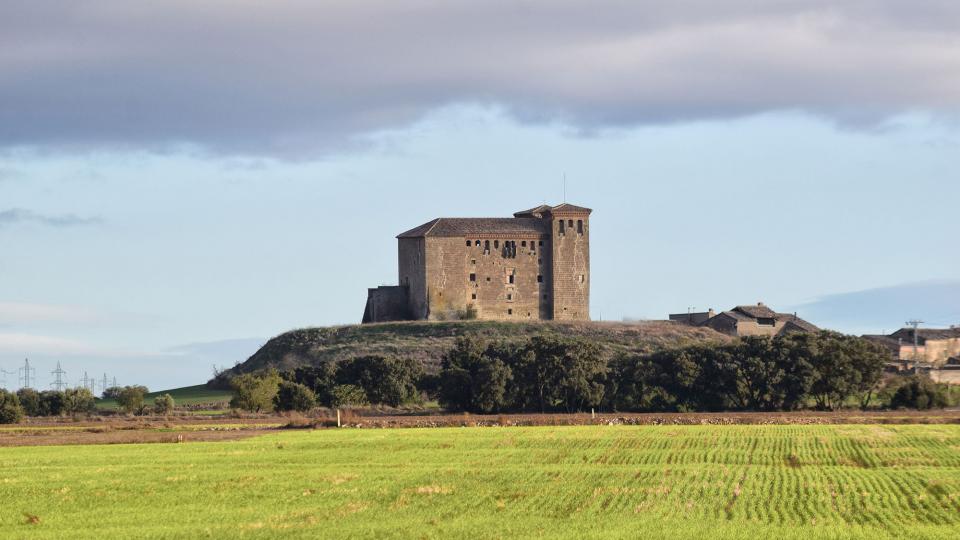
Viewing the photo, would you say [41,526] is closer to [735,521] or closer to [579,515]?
[579,515]

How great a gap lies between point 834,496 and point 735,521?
5256 millimetres

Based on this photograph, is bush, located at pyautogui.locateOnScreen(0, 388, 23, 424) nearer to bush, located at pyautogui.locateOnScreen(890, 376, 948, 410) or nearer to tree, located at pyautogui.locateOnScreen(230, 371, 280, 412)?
tree, located at pyautogui.locateOnScreen(230, 371, 280, 412)

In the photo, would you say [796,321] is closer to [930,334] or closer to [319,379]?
[930,334]

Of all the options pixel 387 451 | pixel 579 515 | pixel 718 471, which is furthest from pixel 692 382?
pixel 579 515

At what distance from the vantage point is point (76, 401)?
8762 centimetres

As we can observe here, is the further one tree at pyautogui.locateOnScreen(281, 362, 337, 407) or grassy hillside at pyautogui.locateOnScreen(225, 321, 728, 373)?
grassy hillside at pyautogui.locateOnScreen(225, 321, 728, 373)

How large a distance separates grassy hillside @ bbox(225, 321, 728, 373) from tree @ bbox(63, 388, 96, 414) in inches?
879

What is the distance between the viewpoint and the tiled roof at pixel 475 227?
373ft

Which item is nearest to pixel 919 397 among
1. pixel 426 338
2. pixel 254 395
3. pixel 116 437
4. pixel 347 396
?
pixel 347 396

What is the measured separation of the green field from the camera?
29328 millimetres

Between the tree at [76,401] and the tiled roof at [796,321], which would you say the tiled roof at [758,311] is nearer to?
the tiled roof at [796,321]

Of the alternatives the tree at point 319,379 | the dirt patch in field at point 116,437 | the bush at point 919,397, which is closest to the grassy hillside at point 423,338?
the tree at point 319,379

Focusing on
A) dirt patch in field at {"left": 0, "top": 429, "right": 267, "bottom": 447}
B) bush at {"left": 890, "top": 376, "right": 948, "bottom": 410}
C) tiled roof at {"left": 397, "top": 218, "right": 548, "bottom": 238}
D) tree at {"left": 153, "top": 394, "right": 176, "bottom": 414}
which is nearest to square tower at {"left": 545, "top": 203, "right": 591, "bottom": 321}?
tiled roof at {"left": 397, "top": 218, "right": 548, "bottom": 238}

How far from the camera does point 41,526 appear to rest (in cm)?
2972
